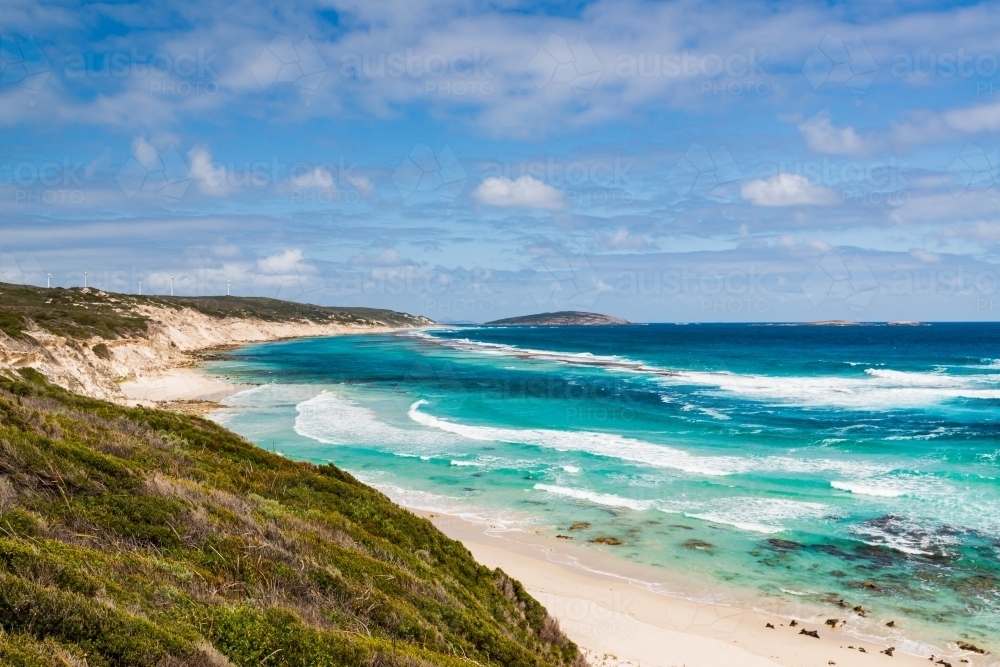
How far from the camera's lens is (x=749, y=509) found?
22.9m

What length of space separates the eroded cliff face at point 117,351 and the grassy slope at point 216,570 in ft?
76.0

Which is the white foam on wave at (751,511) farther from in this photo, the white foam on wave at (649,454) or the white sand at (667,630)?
the white sand at (667,630)

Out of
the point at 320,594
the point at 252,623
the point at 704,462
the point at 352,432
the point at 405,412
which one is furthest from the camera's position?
the point at 405,412

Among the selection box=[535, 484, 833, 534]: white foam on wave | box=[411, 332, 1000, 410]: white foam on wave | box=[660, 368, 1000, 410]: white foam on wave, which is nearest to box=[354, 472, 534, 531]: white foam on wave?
box=[535, 484, 833, 534]: white foam on wave

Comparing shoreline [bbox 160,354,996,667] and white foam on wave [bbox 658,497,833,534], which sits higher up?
white foam on wave [bbox 658,497,833,534]

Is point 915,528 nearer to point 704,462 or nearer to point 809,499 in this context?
point 809,499

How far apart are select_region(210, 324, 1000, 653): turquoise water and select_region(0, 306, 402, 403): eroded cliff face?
853 centimetres

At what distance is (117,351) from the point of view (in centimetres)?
5647

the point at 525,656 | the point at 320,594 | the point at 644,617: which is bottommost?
the point at 644,617

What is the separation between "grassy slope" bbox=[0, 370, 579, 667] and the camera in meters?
5.84

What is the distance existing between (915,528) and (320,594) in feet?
64.4

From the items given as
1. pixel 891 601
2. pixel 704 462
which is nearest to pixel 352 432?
pixel 704 462

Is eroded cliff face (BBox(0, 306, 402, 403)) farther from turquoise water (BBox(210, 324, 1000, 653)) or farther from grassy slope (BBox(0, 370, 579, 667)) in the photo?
grassy slope (BBox(0, 370, 579, 667))

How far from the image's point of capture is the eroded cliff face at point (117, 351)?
1416 inches
